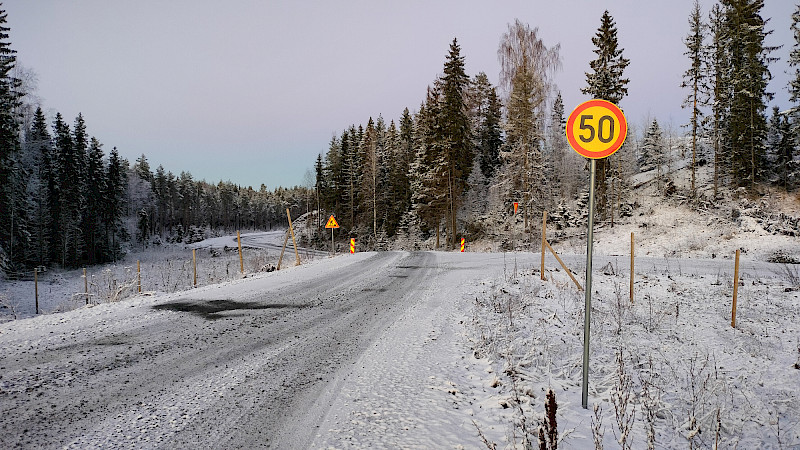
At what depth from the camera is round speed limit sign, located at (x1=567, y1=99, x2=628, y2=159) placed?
161 inches

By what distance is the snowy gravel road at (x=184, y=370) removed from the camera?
317 centimetres

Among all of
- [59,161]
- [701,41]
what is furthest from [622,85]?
[59,161]

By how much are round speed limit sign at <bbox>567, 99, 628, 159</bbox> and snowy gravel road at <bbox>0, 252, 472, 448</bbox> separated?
384 cm

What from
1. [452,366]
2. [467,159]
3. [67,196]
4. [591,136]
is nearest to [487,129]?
[467,159]

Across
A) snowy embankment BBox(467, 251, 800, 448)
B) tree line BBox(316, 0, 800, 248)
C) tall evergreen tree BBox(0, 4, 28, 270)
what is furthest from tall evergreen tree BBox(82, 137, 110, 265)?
snowy embankment BBox(467, 251, 800, 448)

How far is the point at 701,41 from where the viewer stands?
89.1 feet

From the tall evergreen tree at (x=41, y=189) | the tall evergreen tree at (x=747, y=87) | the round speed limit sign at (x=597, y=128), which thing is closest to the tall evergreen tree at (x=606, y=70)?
the tall evergreen tree at (x=747, y=87)

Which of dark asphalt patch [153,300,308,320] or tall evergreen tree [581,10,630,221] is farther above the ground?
tall evergreen tree [581,10,630,221]

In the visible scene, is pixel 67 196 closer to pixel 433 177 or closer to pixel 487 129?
pixel 433 177

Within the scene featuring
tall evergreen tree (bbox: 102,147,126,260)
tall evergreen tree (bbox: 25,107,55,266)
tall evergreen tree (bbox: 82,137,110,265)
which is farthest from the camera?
tall evergreen tree (bbox: 102,147,126,260)

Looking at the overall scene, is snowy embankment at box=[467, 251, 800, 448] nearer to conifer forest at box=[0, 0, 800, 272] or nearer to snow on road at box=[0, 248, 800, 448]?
Result: snow on road at box=[0, 248, 800, 448]

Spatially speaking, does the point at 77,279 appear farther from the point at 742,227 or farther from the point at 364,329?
the point at 742,227

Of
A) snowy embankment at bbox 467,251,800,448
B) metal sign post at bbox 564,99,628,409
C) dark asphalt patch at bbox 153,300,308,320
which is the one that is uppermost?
metal sign post at bbox 564,99,628,409

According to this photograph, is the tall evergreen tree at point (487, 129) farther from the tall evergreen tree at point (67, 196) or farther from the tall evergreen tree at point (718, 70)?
the tall evergreen tree at point (67, 196)
